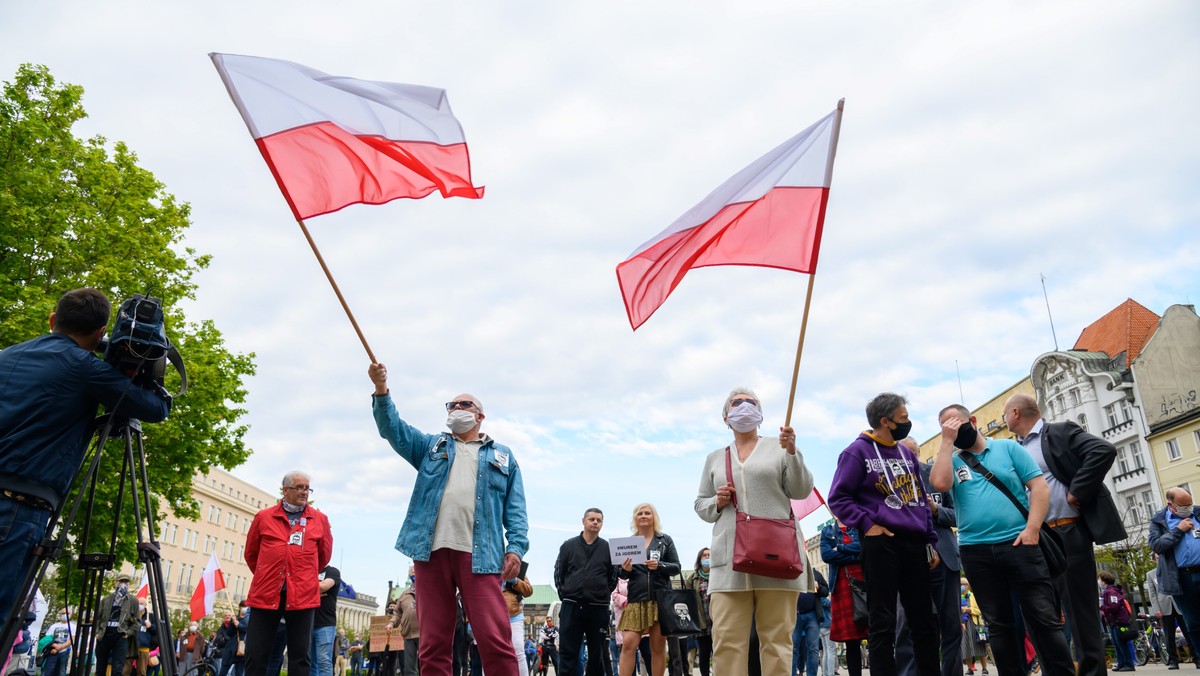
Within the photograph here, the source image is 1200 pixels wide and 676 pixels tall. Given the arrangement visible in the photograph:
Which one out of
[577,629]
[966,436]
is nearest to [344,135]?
[966,436]

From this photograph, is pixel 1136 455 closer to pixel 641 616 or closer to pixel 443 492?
pixel 641 616

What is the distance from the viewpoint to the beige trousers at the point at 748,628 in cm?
590

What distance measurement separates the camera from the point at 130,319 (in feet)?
14.1

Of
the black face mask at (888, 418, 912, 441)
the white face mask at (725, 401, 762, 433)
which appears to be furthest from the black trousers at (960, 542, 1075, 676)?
the white face mask at (725, 401, 762, 433)

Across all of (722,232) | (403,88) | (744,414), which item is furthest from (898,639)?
(403,88)

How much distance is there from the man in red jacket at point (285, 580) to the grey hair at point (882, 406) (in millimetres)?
5298

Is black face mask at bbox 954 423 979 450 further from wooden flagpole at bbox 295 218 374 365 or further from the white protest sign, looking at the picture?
the white protest sign

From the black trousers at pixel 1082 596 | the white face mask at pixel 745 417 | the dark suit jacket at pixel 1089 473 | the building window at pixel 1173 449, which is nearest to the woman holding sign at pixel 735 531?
the white face mask at pixel 745 417

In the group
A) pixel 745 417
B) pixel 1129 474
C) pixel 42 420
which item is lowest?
pixel 42 420

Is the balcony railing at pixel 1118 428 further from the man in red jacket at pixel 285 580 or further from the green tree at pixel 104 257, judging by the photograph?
the man in red jacket at pixel 285 580

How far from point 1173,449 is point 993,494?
57.5 metres

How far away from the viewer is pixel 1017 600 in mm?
6164

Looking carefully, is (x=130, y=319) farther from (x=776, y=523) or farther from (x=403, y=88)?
(x=776, y=523)

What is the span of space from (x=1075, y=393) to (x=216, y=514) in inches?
3411
